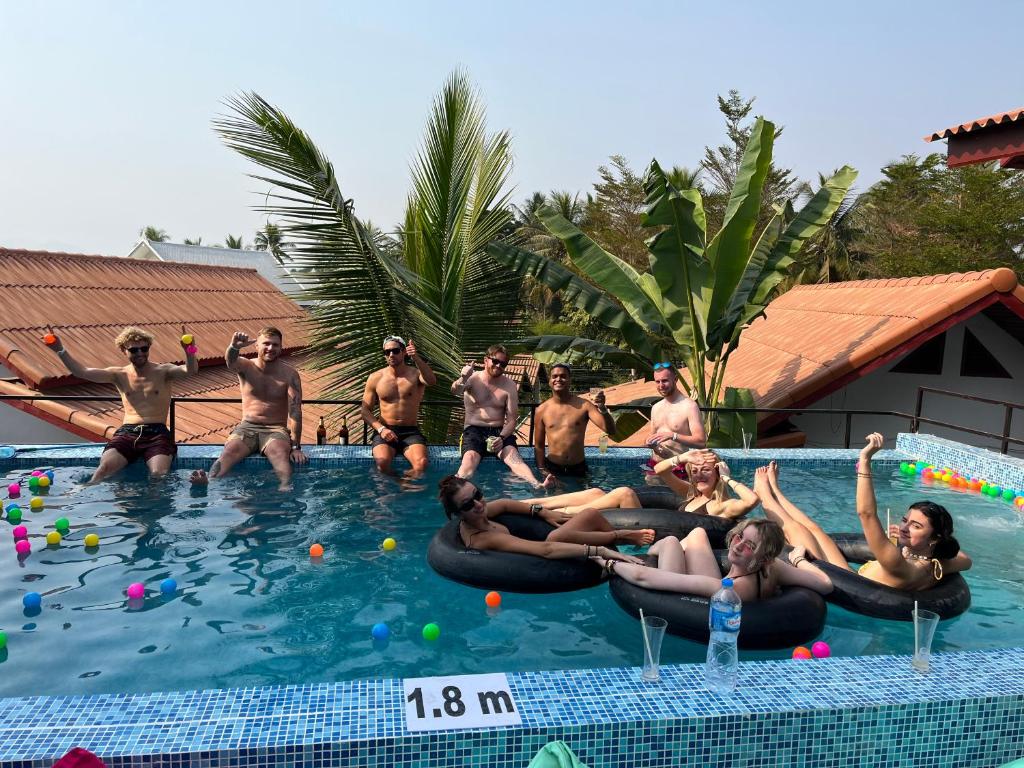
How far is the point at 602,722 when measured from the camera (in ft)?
10.0

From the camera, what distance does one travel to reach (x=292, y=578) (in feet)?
17.5

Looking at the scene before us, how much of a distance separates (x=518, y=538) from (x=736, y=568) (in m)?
1.60

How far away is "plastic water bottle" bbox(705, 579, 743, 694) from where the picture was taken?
3.38 metres

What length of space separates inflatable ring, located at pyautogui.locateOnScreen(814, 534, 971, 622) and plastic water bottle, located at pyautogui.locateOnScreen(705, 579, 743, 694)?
1641mm

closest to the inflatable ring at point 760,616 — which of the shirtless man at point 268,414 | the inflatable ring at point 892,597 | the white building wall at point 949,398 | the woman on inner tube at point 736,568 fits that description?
the woman on inner tube at point 736,568

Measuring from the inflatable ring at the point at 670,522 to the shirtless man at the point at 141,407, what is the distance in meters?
4.46

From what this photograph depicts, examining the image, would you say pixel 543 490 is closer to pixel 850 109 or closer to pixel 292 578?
pixel 292 578

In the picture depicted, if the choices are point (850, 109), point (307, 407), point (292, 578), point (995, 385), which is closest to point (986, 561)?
point (292, 578)

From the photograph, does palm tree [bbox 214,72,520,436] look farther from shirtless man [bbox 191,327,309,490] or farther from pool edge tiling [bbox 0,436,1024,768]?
pool edge tiling [bbox 0,436,1024,768]

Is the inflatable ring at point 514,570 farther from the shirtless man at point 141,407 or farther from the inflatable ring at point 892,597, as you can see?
the shirtless man at point 141,407

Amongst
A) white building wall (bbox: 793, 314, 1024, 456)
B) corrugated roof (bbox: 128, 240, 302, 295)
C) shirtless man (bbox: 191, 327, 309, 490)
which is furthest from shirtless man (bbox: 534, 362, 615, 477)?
corrugated roof (bbox: 128, 240, 302, 295)

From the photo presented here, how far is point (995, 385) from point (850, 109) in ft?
43.2

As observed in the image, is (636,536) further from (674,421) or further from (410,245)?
(410,245)

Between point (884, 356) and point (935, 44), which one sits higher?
point (935, 44)
